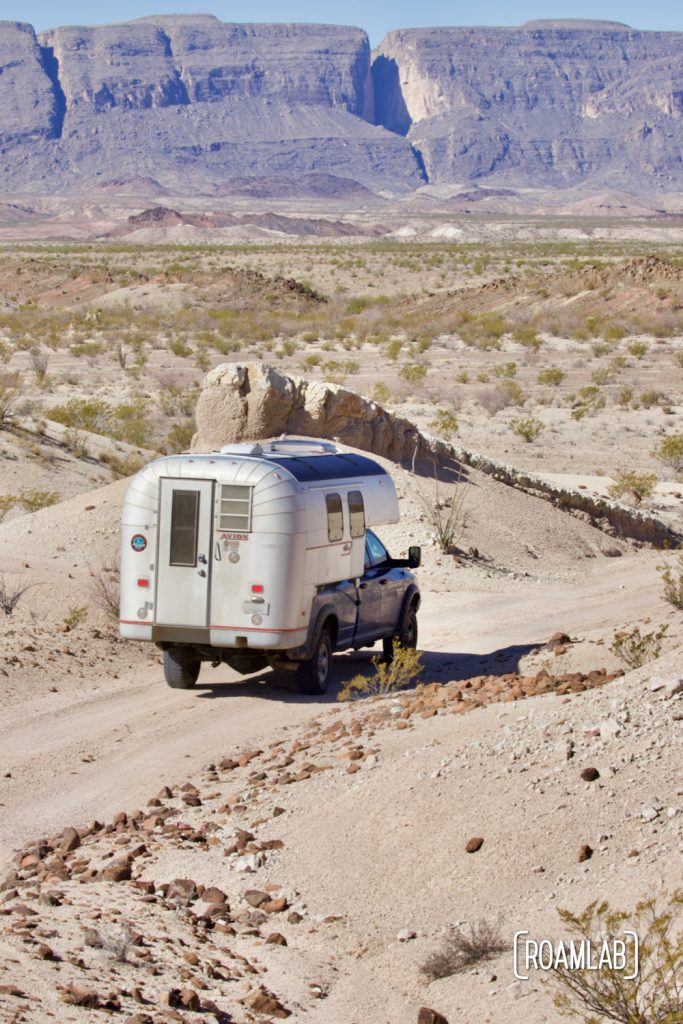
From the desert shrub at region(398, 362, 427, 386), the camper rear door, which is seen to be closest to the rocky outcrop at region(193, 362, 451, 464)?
the camper rear door

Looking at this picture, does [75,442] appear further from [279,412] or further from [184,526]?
[184,526]

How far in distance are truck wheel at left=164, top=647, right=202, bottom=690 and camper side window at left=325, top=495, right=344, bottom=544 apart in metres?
1.62

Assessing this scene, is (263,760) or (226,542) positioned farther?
(226,542)

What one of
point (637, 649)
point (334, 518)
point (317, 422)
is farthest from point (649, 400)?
point (637, 649)

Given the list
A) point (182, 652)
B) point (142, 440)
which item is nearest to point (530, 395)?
point (142, 440)

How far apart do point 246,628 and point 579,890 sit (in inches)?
210

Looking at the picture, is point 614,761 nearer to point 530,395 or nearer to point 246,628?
point 246,628

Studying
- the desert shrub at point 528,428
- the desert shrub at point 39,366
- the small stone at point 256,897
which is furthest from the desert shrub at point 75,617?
the desert shrub at point 39,366

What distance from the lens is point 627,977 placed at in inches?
238

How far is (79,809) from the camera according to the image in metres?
9.71

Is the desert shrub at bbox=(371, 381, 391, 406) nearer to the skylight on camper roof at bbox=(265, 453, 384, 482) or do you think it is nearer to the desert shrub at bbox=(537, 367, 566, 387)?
the desert shrub at bbox=(537, 367, 566, 387)

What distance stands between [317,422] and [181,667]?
8.45 metres

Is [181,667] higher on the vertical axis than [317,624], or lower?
lower

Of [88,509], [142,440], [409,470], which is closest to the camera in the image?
[88,509]
